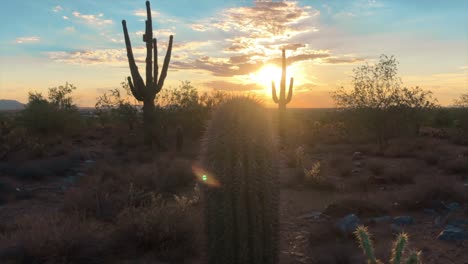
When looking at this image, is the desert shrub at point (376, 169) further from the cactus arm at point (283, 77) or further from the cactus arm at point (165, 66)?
the cactus arm at point (165, 66)

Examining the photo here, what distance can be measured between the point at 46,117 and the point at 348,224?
2263cm

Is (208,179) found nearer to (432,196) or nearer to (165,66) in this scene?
(432,196)

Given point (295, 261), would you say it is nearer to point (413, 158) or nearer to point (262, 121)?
point (262, 121)

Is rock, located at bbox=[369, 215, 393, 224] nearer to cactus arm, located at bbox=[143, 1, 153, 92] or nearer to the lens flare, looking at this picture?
the lens flare

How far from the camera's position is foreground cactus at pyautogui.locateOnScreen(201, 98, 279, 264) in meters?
4.80

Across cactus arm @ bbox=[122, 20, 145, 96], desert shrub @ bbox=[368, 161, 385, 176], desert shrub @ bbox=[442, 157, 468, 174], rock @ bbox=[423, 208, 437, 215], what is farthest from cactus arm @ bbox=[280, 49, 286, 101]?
rock @ bbox=[423, 208, 437, 215]

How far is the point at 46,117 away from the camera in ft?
85.0

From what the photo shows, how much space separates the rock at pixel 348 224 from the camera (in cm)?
771

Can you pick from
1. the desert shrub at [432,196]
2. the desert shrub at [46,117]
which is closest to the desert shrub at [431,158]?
the desert shrub at [432,196]

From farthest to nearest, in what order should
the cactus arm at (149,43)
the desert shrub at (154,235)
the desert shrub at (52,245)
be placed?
the cactus arm at (149,43)
the desert shrub at (154,235)
the desert shrub at (52,245)

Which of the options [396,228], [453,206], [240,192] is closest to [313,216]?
[396,228]

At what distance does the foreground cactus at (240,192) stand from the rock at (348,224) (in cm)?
302

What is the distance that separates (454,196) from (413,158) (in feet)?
27.0

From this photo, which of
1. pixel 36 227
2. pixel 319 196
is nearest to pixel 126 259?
pixel 36 227
